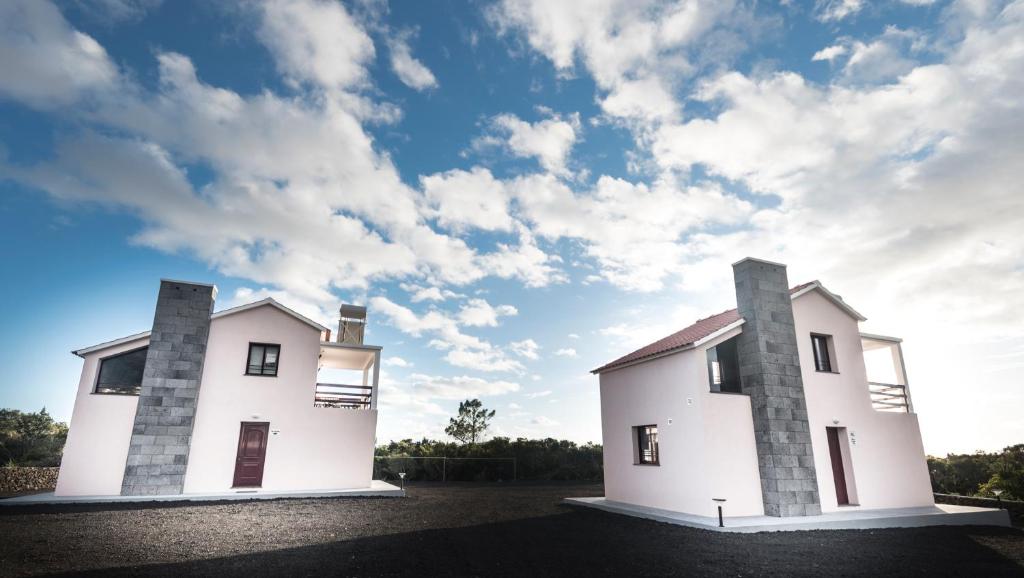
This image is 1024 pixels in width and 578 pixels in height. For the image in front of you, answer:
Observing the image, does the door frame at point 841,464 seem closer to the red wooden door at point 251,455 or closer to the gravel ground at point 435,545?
the gravel ground at point 435,545

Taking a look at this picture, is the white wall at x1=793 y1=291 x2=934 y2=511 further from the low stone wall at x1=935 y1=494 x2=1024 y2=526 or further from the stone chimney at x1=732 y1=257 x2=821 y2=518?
the low stone wall at x1=935 y1=494 x2=1024 y2=526

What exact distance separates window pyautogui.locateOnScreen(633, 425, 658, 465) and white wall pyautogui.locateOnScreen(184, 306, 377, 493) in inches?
314

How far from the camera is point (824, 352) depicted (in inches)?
545

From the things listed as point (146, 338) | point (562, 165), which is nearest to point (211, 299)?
point (146, 338)

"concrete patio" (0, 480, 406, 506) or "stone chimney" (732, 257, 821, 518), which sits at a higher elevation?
"stone chimney" (732, 257, 821, 518)

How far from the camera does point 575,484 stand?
22.5 metres

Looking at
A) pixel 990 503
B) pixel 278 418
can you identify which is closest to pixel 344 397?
pixel 278 418

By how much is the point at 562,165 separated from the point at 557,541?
9.33m

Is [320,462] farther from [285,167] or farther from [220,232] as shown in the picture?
[285,167]

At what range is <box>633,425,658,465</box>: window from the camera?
1310 centimetres

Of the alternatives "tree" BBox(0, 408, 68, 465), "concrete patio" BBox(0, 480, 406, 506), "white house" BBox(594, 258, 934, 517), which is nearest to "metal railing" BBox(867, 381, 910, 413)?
"white house" BBox(594, 258, 934, 517)

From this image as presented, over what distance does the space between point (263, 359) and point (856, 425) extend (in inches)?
668

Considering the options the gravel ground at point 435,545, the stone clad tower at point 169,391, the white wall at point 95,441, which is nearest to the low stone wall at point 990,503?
the gravel ground at point 435,545

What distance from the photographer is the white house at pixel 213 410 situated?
1356 centimetres
